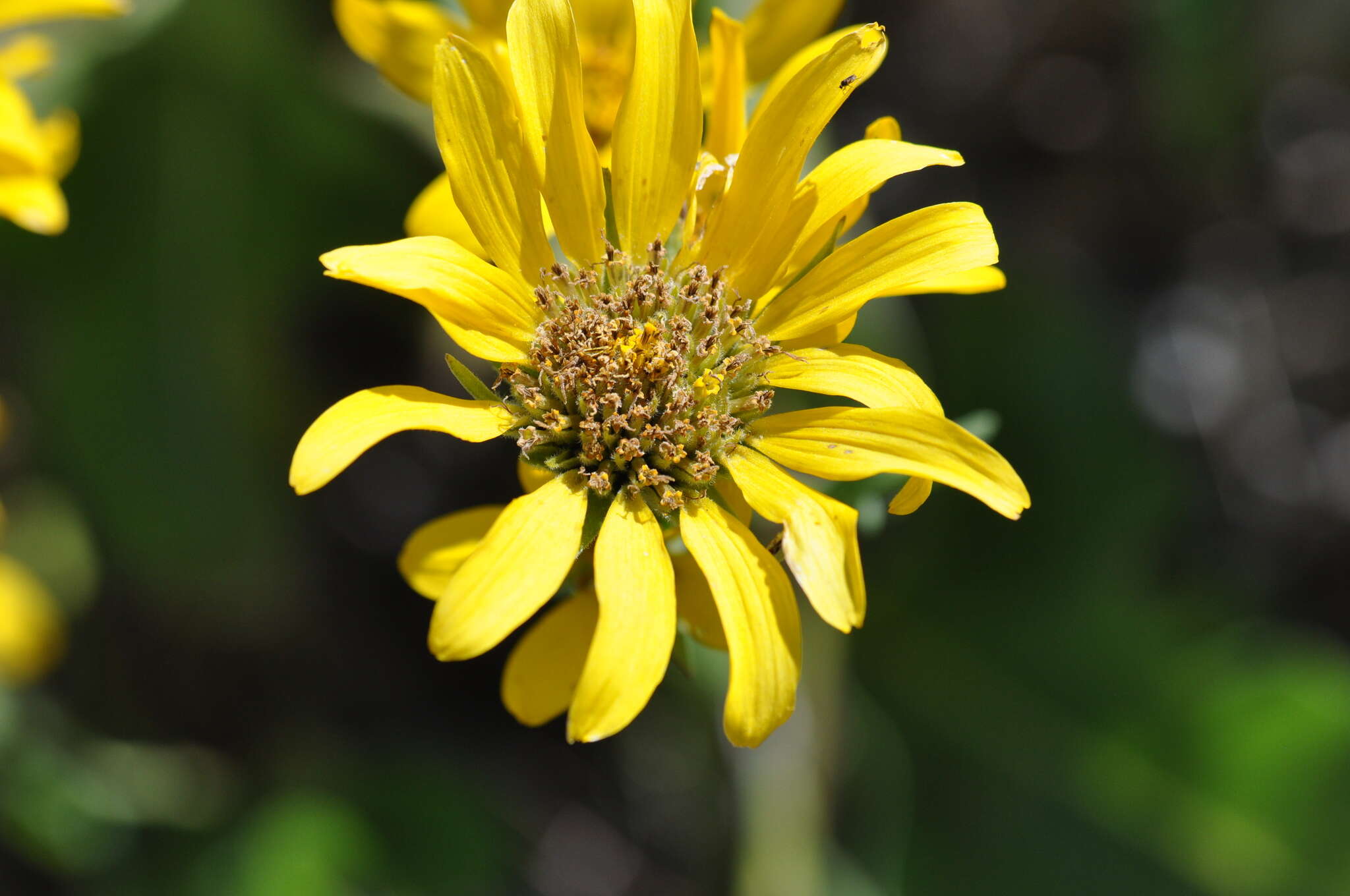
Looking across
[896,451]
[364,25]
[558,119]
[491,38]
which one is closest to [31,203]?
[364,25]

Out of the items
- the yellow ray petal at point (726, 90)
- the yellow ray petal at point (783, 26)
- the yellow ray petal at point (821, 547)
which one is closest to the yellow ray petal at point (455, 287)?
the yellow ray petal at point (726, 90)

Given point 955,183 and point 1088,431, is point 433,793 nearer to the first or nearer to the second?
point 1088,431

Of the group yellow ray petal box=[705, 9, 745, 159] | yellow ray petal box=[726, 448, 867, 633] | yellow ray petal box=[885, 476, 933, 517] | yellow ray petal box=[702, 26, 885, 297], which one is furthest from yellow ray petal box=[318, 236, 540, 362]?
yellow ray petal box=[885, 476, 933, 517]

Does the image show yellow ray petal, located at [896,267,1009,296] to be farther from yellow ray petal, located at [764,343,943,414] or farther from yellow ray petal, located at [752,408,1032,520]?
yellow ray petal, located at [752,408,1032,520]

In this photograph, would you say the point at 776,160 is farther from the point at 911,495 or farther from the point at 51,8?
the point at 51,8

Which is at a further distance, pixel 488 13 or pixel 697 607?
pixel 488 13

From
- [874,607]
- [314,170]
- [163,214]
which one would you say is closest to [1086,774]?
[874,607]
